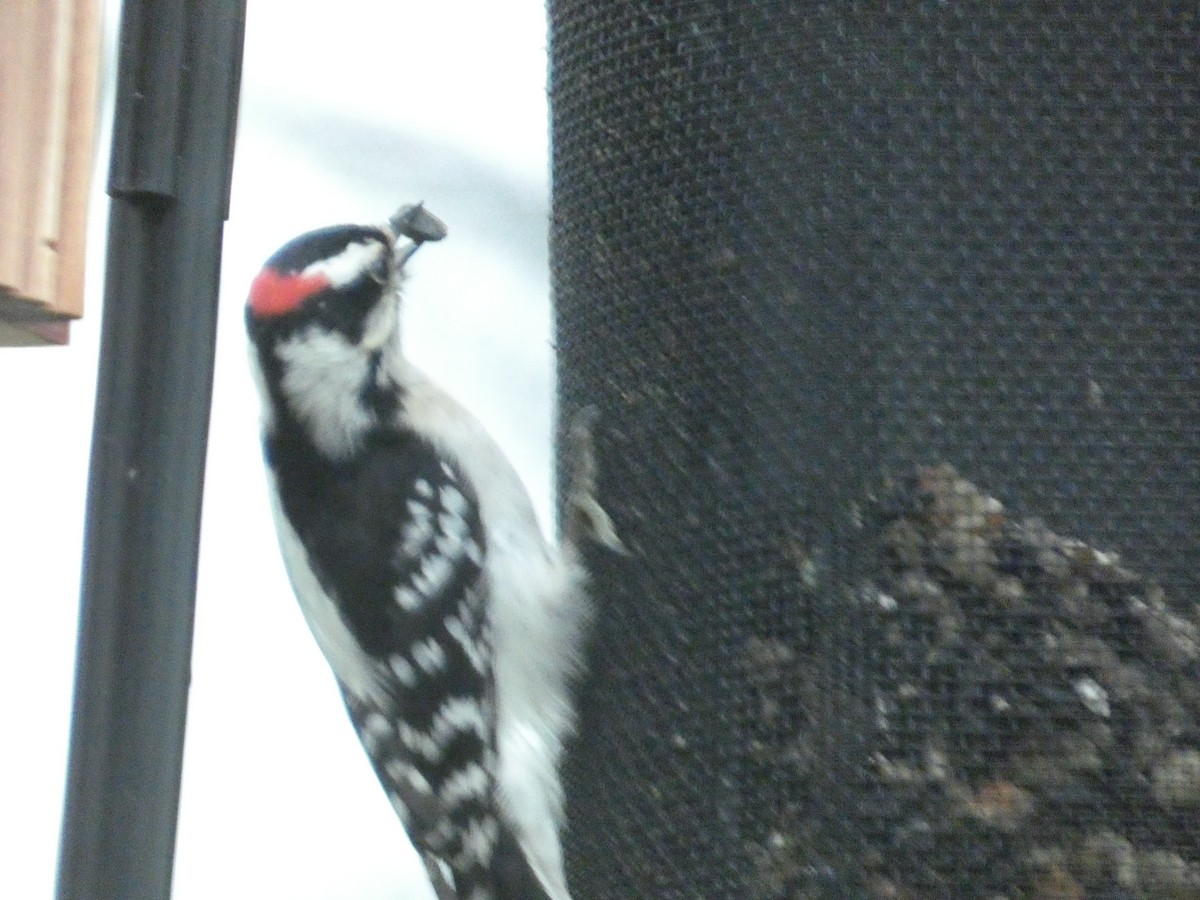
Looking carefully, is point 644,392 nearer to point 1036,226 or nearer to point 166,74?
point 1036,226

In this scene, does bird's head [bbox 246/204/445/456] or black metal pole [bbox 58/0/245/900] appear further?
bird's head [bbox 246/204/445/456]

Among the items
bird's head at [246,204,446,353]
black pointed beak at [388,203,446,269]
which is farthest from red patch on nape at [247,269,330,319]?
black pointed beak at [388,203,446,269]

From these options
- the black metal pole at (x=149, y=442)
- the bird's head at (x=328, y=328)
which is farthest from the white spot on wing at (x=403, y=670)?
the black metal pole at (x=149, y=442)

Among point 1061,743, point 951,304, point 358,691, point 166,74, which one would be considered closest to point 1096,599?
point 1061,743

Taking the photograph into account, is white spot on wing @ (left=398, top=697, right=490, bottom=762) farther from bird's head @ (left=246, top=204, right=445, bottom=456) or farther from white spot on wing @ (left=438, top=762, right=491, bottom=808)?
bird's head @ (left=246, top=204, right=445, bottom=456)

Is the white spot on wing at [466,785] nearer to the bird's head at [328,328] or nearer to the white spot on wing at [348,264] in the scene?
the bird's head at [328,328]

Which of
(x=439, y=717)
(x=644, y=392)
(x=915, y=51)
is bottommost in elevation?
(x=439, y=717)

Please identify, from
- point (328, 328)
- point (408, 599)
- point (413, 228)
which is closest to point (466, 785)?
point (408, 599)

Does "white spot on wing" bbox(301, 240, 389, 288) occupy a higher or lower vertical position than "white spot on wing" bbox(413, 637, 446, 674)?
higher
